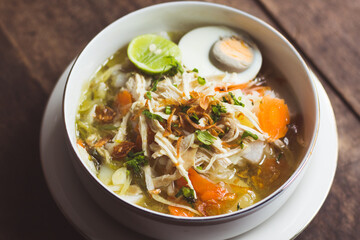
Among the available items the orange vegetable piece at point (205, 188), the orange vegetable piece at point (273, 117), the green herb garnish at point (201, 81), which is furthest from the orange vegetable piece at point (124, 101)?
the orange vegetable piece at point (273, 117)

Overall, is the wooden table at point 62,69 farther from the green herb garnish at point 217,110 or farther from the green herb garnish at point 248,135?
the green herb garnish at point 217,110

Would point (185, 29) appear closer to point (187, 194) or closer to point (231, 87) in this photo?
point (231, 87)

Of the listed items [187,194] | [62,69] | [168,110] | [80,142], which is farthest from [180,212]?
[62,69]

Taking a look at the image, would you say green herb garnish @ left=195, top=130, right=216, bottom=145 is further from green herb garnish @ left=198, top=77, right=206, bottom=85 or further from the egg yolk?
the egg yolk

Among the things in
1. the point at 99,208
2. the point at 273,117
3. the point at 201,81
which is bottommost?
the point at 99,208

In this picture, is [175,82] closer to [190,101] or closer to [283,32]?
[190,101]

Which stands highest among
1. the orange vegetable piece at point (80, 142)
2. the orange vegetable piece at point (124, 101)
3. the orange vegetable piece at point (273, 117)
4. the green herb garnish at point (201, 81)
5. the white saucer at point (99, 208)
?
the green herb garnish at point (201, 81)
